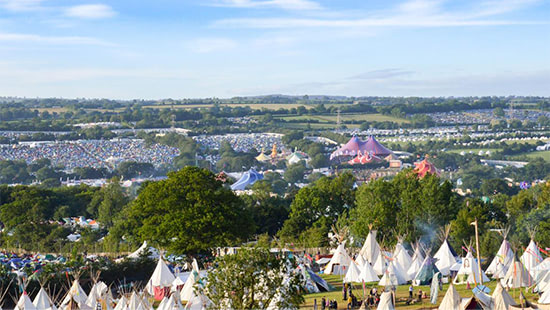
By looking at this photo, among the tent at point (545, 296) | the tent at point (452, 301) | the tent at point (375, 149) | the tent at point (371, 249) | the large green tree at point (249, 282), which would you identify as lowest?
the tent at point (375, 149)

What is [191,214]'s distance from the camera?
39969 mm

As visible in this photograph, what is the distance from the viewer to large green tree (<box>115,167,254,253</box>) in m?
39.7

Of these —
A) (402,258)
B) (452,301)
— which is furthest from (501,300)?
(402,258)

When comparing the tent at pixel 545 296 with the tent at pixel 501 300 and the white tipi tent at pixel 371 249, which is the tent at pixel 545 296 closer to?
the tent at pixel 501 300

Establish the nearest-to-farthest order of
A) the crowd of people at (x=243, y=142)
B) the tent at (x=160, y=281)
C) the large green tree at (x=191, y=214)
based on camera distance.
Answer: the tent at (x=160, y=281)
the large green tree at (x=191, y=214)
the crowd of people at (x=243, y=142)

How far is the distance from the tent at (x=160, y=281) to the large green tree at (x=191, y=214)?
11.4ft

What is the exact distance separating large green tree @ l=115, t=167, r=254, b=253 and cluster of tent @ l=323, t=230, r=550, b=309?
5220mm

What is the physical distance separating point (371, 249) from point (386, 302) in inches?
481

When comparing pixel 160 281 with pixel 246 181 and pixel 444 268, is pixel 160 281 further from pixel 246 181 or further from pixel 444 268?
pixel 246 181

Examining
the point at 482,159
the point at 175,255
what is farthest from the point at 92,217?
the point at 482,159

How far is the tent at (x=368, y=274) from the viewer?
35375 mm

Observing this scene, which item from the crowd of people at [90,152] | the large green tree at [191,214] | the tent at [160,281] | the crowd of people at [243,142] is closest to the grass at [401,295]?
the large green tree at [191,214]

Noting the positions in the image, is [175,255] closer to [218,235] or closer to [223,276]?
[218,235]

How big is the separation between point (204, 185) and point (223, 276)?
57.5 ft
